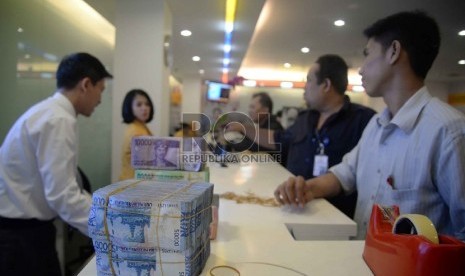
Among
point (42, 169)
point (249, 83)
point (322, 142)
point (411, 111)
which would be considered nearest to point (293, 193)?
point (411, 111)

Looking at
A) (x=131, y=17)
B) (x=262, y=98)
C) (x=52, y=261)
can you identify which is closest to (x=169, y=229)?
(x=52, y=261)

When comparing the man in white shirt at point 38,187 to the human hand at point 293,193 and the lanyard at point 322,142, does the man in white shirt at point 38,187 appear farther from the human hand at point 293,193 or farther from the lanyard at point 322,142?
the lanyard at point 322,142

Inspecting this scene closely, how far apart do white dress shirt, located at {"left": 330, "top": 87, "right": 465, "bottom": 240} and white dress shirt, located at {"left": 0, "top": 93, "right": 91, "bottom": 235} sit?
113 centimetres

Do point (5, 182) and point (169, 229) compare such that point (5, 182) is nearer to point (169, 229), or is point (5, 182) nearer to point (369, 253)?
→ point (169, 229)

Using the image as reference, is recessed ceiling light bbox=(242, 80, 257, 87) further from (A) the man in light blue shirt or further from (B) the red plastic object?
(B) the red plastic object

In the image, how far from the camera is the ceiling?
129 inches

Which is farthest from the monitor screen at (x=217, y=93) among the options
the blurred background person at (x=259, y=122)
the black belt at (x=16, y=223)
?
the black belt at (x=16, y=223)

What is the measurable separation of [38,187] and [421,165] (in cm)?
145

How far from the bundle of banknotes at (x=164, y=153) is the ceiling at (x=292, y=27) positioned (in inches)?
102

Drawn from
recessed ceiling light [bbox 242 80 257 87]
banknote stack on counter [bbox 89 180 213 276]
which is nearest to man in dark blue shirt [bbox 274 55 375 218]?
banknote stack on counter [bbox 89 180 213 276]

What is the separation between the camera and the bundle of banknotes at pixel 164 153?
0.73 m

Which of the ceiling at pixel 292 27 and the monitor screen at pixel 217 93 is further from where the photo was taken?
the monitor screen at pixel 217 93

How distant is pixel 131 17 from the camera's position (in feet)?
9.51

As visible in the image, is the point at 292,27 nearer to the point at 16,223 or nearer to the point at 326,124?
the point at 326,124
